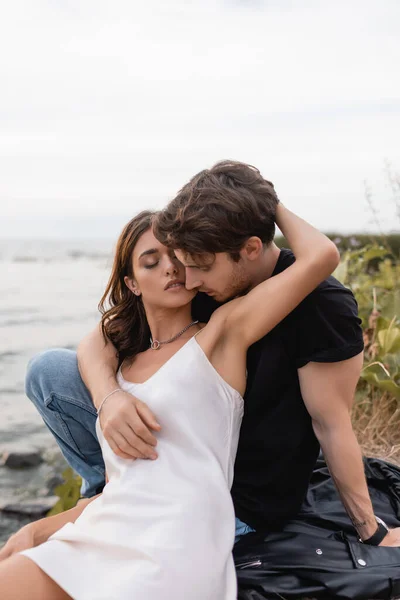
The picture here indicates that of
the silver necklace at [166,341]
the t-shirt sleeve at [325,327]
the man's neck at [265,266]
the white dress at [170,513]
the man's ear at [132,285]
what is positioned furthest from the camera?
the man's ear at [132,285]

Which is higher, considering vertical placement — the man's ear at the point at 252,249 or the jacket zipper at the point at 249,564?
the man's ear at the point at 252,249

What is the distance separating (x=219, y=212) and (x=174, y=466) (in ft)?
3.06

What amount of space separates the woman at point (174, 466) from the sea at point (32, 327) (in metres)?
1.04

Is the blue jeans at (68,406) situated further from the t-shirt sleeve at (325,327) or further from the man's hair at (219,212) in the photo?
the t-shirt sleeve at (325,327)

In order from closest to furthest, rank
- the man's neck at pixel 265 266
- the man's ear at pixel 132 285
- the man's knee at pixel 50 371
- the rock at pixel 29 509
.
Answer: the man's neck at pixel 265 266, the man's ear at pixel 132 285, the man's knee at pixel 50 371, the rock at pixel 29 509

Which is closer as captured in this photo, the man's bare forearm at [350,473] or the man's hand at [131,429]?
the man's hand at [131,429]

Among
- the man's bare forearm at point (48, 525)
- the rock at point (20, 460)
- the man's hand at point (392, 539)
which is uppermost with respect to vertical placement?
the man's bare forearm at point (48, 525)

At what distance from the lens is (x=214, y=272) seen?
252 centimetres

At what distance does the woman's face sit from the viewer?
2715mm

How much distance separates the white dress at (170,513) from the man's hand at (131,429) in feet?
0.15

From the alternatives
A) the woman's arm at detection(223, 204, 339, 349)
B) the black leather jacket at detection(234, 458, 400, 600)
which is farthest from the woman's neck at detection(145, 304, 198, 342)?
the black leather jacket at detection(234, 458, 400, 600)

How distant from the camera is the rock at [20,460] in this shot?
21.7ft

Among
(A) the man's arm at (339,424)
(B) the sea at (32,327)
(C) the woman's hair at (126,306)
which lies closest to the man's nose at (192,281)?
(C) the woman's hair at (126,306)

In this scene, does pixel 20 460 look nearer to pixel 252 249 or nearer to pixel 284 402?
pixel 284 402
